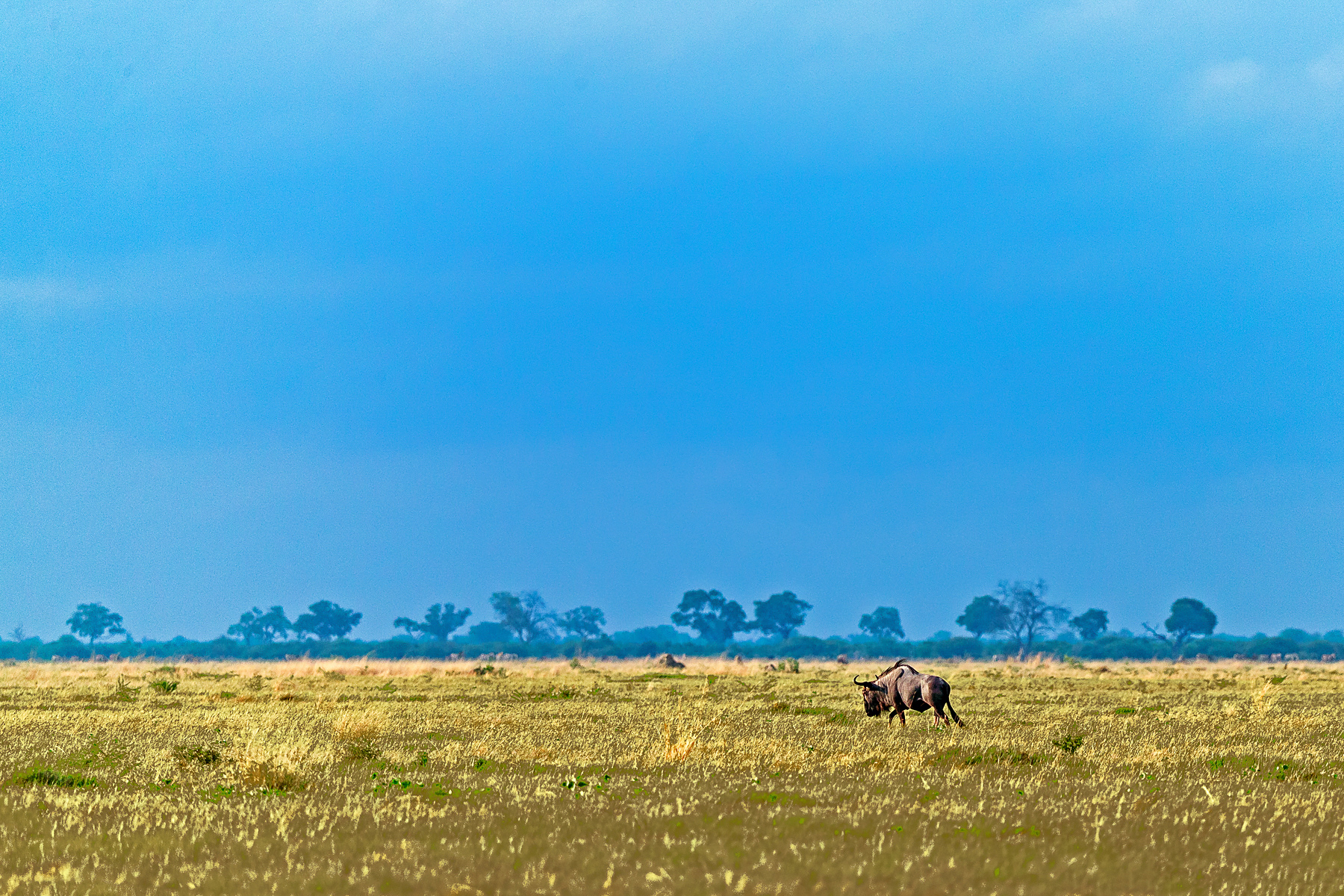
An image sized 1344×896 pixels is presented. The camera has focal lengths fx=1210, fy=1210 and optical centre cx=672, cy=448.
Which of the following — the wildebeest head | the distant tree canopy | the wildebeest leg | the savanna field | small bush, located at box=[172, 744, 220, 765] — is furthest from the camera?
the distant tree canopy

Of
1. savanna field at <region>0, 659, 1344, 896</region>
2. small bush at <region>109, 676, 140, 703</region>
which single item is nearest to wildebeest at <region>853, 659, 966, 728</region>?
savanna field at <region>0, 659, 1344, 896</region>

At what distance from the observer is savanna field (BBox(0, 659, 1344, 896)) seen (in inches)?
424

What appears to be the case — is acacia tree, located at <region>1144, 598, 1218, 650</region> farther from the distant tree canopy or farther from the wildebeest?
the wildebeest

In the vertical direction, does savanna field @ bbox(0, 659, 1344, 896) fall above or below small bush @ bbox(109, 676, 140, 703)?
above

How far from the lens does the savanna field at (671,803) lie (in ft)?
35.3

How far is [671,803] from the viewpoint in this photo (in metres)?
14.6

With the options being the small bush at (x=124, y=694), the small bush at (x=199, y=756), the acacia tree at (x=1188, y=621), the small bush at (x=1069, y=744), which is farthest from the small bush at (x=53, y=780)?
the acacia tree at (x=1188, y=621)

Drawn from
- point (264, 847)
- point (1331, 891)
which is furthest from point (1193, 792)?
point (264, 847)

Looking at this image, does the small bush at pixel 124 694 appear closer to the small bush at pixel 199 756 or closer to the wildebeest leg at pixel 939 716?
the small bush at pixel 199 756

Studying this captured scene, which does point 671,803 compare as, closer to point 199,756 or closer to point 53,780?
point 199,756

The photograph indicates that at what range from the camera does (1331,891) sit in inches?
411

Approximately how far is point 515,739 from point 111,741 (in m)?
7.70

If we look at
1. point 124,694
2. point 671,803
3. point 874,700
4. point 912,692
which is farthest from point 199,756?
point 124,694

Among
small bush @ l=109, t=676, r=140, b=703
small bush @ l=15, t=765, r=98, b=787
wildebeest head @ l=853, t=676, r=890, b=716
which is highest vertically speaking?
wildebeest head @ l=853, t=676, r=890, b=716
